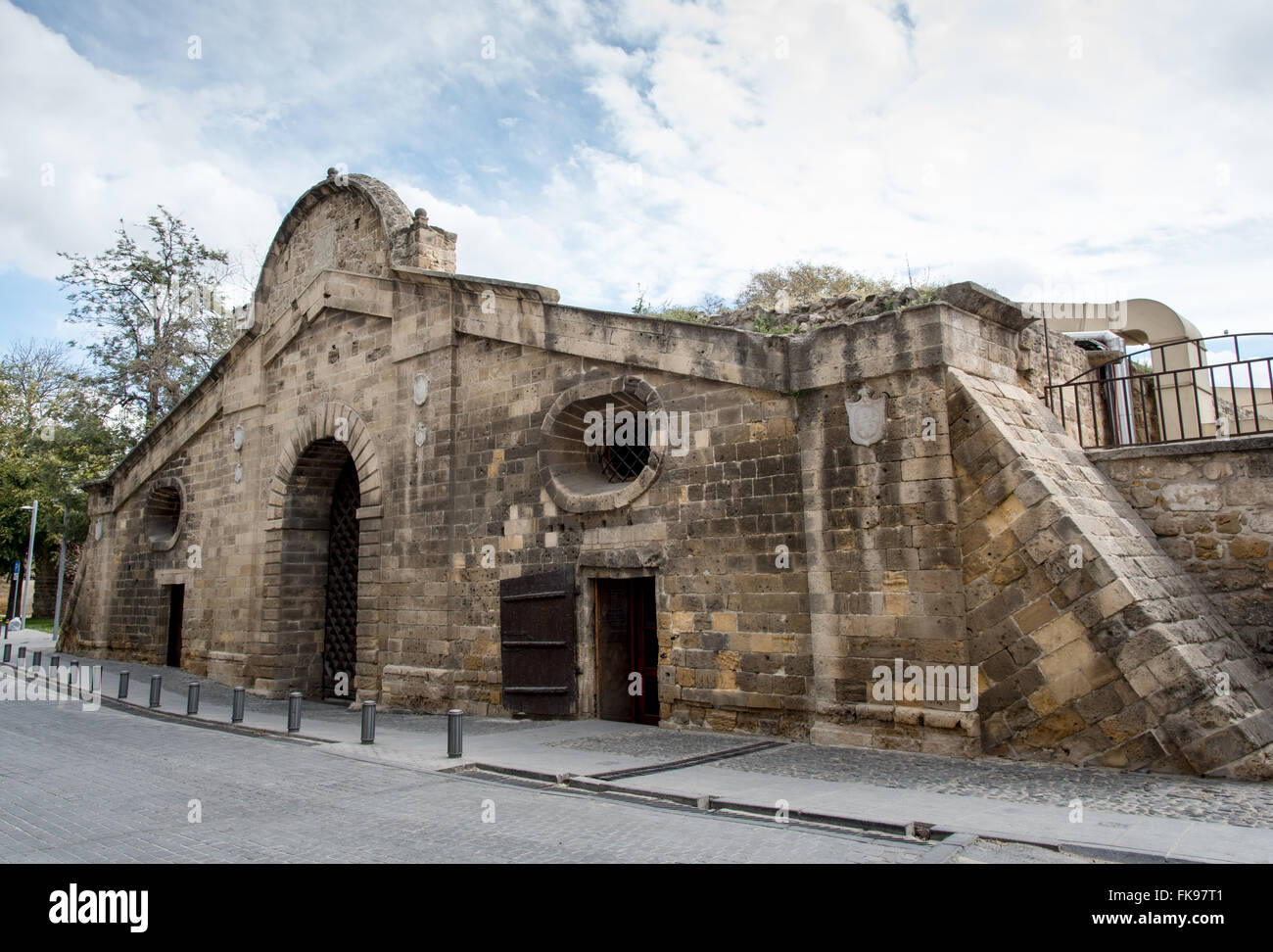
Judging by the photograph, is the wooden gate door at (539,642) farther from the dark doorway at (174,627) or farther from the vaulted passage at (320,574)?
the dark doorway at (174,627)

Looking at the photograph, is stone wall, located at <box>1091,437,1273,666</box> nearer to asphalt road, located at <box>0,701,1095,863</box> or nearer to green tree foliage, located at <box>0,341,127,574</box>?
asphalt road, located at <box>0,701,1095,863</box>

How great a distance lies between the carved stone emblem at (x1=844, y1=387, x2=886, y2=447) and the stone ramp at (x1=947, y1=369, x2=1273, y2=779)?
72 centimetres

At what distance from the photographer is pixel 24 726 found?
1188cm

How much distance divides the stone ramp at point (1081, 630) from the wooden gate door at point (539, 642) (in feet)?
17.3

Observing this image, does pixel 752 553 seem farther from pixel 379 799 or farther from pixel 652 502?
pixel 379 799

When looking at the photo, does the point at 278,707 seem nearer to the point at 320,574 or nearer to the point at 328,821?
the point at 320,574

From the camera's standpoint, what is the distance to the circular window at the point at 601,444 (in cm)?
1099

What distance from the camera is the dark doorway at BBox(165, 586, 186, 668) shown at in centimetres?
1980

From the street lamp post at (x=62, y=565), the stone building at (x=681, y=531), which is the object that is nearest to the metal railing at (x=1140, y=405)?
the stone building at (x=681, y=531)

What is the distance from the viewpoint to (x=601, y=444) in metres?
11.9

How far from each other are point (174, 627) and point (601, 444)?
13550mm

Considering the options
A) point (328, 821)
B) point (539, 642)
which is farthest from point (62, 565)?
point (328, 821)

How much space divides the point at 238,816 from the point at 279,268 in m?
14.5

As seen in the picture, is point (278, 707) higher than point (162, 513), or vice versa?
point (162, 513)
